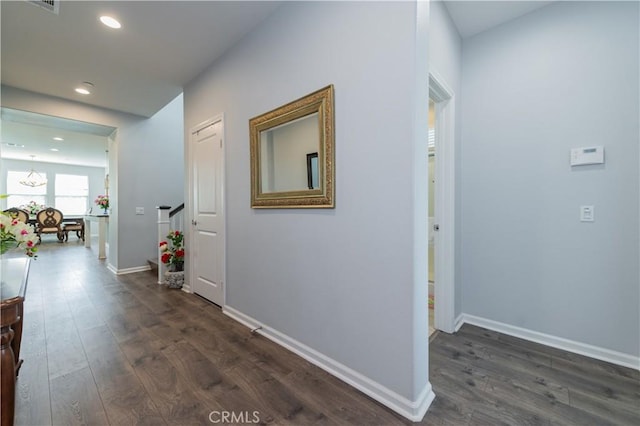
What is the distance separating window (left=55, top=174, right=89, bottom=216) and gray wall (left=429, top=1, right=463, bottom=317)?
1335 cm

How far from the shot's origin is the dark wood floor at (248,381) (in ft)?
4.48

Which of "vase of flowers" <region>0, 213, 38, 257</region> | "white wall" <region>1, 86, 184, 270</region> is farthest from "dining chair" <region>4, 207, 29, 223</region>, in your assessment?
"white wall" <region>1, 86, 184, 270</region>

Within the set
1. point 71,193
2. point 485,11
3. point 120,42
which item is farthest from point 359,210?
point 71,193

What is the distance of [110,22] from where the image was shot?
2229mm

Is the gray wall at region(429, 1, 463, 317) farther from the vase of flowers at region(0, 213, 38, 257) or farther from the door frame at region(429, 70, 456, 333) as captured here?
the vase of flowers at region(0, 213, 38, 257)

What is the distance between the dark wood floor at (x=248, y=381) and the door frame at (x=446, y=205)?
0.83ft

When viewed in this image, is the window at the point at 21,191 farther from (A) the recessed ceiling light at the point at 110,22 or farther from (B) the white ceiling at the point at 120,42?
(A) the recessed ceiling light at the point at 110,22

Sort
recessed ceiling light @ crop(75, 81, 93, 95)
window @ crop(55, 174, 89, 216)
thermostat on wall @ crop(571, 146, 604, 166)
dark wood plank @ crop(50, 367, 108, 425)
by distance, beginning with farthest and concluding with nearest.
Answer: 1. window @ crop(55, 174, 89, 216)
2. recessed ceiling light @ crop(75, 81, 93, 95)
3. thermostat on wall @ crop(571, 146, 604, 166)
4. dark wood plank @ crop(50, 367, 108, 425)

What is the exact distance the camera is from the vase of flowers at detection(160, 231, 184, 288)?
355 cm

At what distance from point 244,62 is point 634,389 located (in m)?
3.69

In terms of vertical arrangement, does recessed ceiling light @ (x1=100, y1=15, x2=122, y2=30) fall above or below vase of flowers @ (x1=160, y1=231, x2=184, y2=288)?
above

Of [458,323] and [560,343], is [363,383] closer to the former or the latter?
[458,323]

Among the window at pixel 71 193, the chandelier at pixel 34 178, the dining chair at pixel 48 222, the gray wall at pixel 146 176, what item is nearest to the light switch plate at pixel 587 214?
the gray wall at pixel 146 176

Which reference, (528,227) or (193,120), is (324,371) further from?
(193,120)
